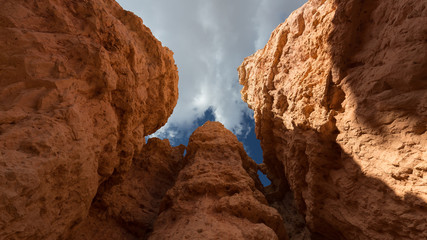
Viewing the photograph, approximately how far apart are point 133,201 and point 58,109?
4947mm

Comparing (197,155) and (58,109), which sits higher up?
(197,155)

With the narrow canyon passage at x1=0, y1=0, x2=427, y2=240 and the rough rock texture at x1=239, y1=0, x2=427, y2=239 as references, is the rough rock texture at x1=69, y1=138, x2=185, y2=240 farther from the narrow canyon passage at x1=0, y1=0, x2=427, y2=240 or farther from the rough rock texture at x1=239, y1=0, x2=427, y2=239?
the rough rock texture at x1=239, y1=0, x2=427, y2=239

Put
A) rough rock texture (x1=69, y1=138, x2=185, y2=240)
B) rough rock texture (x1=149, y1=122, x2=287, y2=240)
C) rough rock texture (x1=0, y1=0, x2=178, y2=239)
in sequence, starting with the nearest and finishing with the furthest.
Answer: rough rock texture (x1=0, y1=0, x2=178, y2=239), rough rock texture (x1=149, y1=122, x2=287, y2=240), rough rock texture (x1=69, y1=138, x2=185, y2=240)

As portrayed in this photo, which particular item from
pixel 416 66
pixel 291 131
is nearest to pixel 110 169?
pixel 291 131

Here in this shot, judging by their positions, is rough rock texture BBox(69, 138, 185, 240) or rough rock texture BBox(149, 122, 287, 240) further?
rough rock texture BBox(69, 138, 185, 240)

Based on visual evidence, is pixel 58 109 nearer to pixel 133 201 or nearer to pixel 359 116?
pixel 133 201

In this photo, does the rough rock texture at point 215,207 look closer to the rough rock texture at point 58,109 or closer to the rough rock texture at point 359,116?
the rough rock texture at point 359,116

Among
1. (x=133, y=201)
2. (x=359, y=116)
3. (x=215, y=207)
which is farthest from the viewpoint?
(x=133, y=201)

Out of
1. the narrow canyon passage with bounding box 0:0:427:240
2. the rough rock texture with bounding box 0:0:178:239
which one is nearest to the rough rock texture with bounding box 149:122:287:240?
the narrow canyon passage with bounding box 0:0:427:240

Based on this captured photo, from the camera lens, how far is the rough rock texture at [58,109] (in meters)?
3.35

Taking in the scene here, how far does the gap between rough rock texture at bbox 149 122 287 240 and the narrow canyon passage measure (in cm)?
4

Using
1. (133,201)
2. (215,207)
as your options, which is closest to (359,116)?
(215,207)

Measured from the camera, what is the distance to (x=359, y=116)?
504 centimetres

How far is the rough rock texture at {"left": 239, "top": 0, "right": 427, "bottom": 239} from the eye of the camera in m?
3.90
